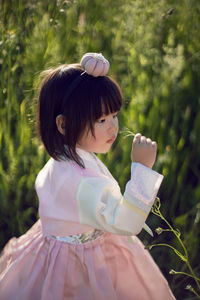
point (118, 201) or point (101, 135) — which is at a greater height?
point (101, 135)

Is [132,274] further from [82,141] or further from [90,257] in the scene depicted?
[82,141]

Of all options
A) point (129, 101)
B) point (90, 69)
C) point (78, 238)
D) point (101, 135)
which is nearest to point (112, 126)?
point (101, 135)

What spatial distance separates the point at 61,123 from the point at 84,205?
0.70 ft

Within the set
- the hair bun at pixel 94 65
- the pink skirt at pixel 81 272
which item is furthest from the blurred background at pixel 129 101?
the hair bun at pixel 94 65

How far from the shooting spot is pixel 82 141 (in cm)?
127

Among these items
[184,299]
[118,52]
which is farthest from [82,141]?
[118,52]

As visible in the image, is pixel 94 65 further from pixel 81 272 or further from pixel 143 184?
pixel 81 272

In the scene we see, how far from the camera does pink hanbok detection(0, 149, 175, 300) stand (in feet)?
3.87

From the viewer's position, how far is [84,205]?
1.19 metres

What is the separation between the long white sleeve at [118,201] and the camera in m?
1.17

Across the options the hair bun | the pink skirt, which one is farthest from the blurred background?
the hair bun

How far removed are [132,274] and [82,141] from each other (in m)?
0.38

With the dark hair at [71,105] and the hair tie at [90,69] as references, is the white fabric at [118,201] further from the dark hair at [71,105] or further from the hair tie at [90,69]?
the hair tie at [90,69]

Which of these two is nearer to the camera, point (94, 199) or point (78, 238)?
point (94, 199)
